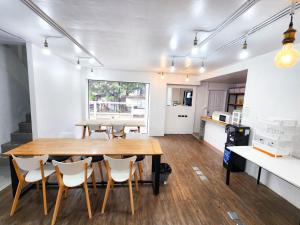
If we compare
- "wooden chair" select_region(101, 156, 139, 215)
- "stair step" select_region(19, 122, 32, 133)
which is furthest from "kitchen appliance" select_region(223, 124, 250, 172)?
Answer: "stair step" select_region(19, 122, 32, 133)

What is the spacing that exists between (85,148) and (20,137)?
7.81 ft

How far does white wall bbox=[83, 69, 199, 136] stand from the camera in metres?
5.43

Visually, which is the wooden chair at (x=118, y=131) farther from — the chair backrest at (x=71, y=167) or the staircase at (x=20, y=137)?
the chair backrest at (x=71, y=167)

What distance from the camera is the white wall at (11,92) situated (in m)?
3.30

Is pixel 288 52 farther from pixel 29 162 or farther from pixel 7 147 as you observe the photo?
pixel 7 147

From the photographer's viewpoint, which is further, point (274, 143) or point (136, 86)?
point (136, 86)

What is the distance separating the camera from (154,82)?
570cm

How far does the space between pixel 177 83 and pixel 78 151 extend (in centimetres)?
464

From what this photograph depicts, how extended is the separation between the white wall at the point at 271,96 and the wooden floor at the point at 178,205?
22 centimetres

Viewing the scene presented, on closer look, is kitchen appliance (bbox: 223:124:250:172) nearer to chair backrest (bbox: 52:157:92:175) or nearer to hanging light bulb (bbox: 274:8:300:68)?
hanging light bulb (bbox: 274:8:300:68)

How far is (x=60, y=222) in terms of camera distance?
6.10 feet

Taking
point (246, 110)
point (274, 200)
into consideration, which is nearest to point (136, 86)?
point (246, 110)

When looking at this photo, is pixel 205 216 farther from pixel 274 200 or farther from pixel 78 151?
pixel 78 151

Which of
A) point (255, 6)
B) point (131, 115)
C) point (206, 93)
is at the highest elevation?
point (255, 6)
